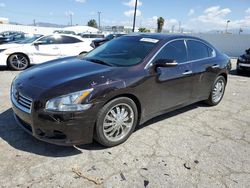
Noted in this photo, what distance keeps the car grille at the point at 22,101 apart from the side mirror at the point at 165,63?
6.05 ft

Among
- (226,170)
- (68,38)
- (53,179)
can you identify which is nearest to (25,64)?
(68,38)

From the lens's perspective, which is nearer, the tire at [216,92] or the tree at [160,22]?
the tire at [216,92]

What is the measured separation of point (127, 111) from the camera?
3367 millimetres

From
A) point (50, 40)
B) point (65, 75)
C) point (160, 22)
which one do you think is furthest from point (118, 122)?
point (160, 22)

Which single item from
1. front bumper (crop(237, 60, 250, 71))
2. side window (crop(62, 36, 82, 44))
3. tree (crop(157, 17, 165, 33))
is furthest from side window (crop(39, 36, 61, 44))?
tree (crop(157, 17, 165, 33))

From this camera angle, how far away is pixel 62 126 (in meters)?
2.80

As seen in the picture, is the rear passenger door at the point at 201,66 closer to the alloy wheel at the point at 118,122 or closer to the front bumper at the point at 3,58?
the alloy wheel at the point at 118,122

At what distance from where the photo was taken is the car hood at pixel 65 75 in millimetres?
2954

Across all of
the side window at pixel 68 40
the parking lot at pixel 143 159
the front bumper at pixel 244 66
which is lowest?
the parking lot at pixel 143 159

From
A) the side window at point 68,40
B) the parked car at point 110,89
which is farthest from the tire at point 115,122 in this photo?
the side window at point 68,40

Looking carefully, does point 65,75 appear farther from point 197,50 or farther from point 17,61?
point 17,61

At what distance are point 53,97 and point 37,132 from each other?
507 millimetres

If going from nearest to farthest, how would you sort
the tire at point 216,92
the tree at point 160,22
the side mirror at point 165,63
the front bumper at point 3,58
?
the side mirror at point 165,63 < the tire at point 216,92 < the front bumper at point 3,58 < the tree at point 160,22

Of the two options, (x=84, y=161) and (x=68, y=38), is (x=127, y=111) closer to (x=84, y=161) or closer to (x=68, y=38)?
(x=84, y=161)
